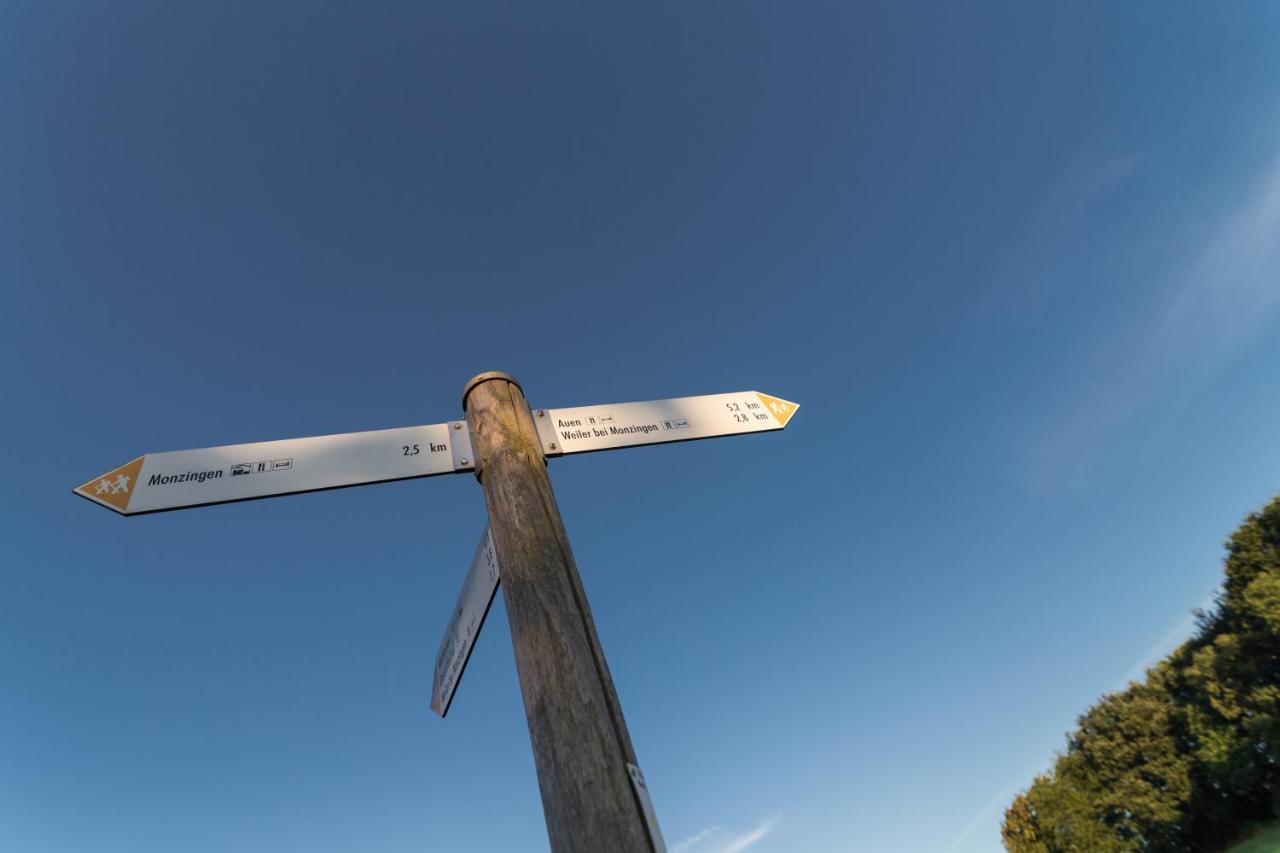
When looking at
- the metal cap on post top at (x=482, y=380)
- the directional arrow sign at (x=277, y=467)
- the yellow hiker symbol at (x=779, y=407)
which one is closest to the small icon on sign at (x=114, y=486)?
the directional arrow sign at (x=277, y=467)

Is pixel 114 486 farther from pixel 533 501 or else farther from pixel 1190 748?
pixel 1190 748

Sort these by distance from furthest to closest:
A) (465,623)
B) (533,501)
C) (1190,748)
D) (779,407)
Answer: (1190,748)
(779,407)
(465,623)
(533,501)

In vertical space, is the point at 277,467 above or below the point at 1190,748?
above

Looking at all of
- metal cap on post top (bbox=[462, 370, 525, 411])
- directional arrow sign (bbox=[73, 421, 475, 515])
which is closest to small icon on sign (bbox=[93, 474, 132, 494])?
directional arrow sign (bbox=[73, 421, 475, 515])

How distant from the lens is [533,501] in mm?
2049

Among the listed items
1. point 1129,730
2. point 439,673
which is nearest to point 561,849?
point 439,673

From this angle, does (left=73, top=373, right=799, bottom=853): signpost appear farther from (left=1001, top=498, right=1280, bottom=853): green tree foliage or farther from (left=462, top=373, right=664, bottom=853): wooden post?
(left=1001, top=498, right=1280, bottom=853): green tree foliage

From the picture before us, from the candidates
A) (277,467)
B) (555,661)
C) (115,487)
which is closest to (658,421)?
(555,661)

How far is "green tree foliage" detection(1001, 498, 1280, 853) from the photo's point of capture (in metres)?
23.2

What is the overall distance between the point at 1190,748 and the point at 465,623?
4009 cm

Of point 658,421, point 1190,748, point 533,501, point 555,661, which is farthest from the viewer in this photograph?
point 1190,748

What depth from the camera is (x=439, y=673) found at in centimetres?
275

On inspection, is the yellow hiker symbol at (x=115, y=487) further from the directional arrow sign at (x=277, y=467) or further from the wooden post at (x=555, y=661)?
the wooden post at (x=555, y=661)

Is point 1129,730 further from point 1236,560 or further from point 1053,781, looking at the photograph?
point 1236,560
